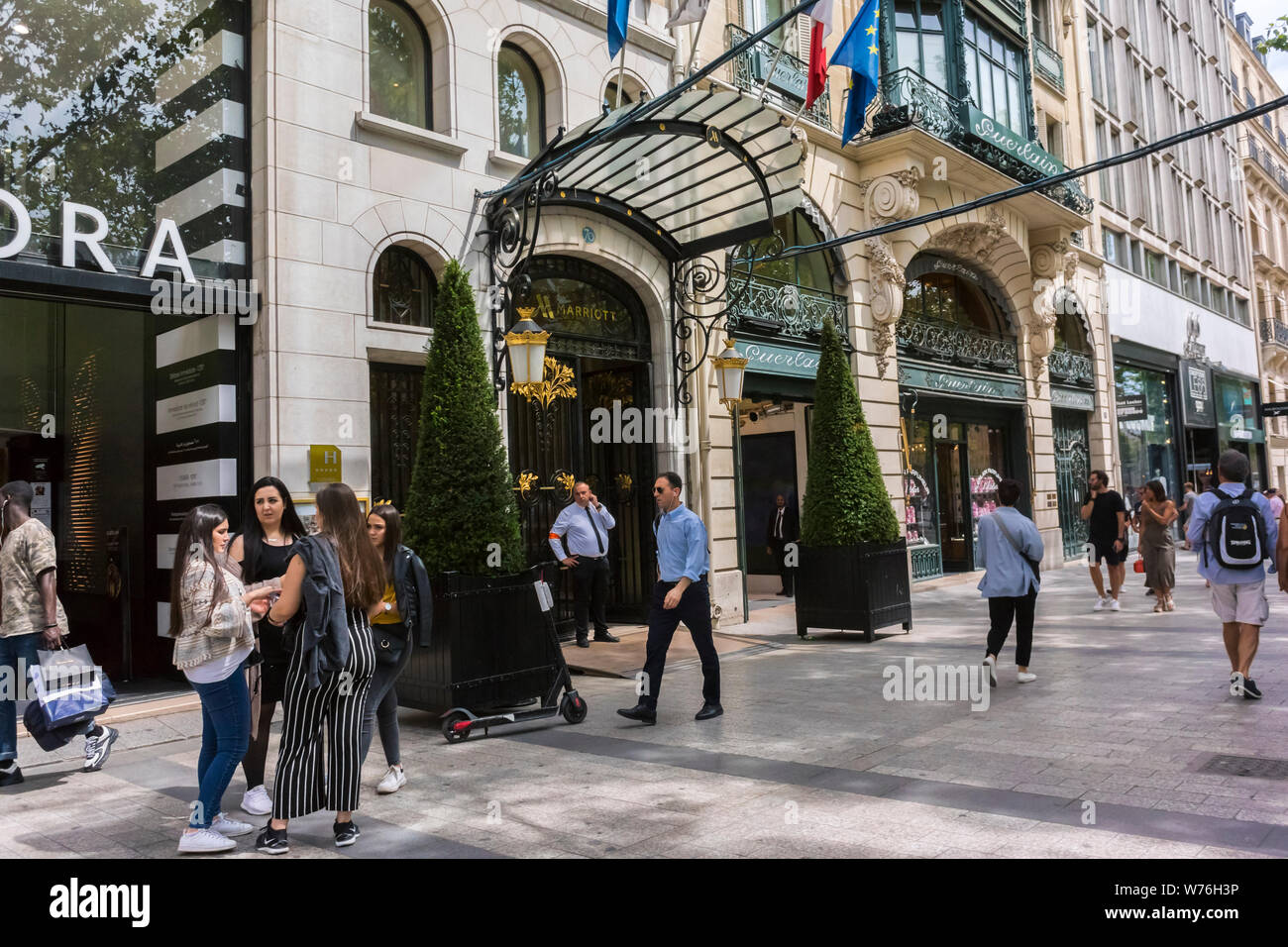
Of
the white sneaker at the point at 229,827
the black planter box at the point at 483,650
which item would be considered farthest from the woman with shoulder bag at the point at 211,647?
the black planter box at the point at 483,650

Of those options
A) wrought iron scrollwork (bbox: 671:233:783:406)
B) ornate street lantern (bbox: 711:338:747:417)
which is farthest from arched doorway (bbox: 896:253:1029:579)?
ornate street lantern (bbox: 711:338:747:417)

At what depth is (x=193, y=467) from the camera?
8.92 m

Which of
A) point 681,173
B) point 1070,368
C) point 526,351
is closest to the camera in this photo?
point 526,351

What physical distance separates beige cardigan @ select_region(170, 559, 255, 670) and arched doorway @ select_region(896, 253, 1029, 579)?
14.1 m

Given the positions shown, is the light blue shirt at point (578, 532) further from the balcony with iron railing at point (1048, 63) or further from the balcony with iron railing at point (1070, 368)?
the balcony with iron railing at point (1048, 63)

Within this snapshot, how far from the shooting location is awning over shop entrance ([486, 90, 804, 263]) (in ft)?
32.1

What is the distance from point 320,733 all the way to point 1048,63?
922 inches

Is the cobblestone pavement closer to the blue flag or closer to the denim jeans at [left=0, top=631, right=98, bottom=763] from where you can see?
the denim jeans at [left=0, top=631, right=98, bottom=763]

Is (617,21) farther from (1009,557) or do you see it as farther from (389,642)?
(389,642)

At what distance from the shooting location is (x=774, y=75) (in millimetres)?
14320

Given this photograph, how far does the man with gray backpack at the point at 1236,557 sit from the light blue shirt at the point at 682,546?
142 inches

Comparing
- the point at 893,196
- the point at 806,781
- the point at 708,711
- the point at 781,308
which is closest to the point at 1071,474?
the point at 893,196

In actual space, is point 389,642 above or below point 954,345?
below
